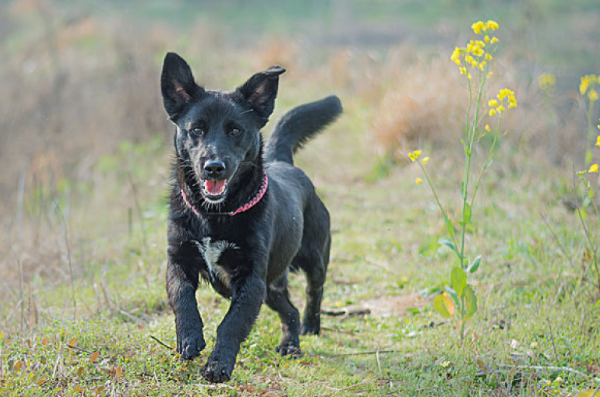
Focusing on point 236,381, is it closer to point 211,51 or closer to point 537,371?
point 537,371

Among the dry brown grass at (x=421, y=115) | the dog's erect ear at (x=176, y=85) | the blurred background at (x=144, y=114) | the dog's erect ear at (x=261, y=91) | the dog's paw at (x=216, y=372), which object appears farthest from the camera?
the dry brown grass at (x=421, y=115)

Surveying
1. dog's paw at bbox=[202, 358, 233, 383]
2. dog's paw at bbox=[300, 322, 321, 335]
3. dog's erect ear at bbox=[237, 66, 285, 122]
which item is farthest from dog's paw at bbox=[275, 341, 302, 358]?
dog's erect ear at bbox=[237, 66, 285, 122]

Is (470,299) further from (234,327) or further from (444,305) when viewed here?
(234,327)

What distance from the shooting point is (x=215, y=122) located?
158 inches

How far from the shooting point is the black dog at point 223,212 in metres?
3.73

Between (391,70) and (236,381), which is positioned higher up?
(391,70)

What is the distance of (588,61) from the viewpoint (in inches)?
838

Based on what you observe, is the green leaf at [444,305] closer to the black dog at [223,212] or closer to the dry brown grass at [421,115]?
the black dog at [223,212]

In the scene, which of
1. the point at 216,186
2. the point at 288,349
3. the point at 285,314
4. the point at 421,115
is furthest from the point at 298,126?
the point at 421,115

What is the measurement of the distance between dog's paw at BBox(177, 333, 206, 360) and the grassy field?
0.55 feet

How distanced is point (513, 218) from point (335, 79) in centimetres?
965

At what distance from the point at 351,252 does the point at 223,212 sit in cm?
322

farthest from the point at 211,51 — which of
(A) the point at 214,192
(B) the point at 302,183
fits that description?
(A) the point at 214,192

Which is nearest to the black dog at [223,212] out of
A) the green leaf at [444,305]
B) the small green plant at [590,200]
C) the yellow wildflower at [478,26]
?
the green leaf at [444,305]
